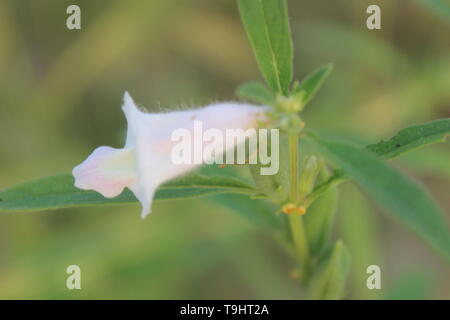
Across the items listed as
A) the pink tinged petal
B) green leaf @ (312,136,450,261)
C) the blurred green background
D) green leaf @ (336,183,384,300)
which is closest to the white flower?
the pink tinged petal

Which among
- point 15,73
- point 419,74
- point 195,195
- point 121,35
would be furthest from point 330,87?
point 195,195

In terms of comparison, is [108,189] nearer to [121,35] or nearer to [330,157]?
[330,157]

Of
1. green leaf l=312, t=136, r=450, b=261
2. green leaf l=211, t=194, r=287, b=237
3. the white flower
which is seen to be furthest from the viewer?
green leaf l=211, t=194, r=287, b=237

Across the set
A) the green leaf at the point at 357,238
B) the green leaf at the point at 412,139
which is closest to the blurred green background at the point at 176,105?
the green leaf at the point at 357,238

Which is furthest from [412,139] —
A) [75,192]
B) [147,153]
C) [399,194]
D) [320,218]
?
[75,192]

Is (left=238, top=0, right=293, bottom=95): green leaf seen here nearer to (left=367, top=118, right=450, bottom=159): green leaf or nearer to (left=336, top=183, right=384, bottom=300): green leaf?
(left=367, top=118, right=450, bottom=159): green leaf

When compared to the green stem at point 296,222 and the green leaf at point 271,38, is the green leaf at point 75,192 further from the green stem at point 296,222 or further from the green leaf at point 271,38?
the green leaf at point 271,38
